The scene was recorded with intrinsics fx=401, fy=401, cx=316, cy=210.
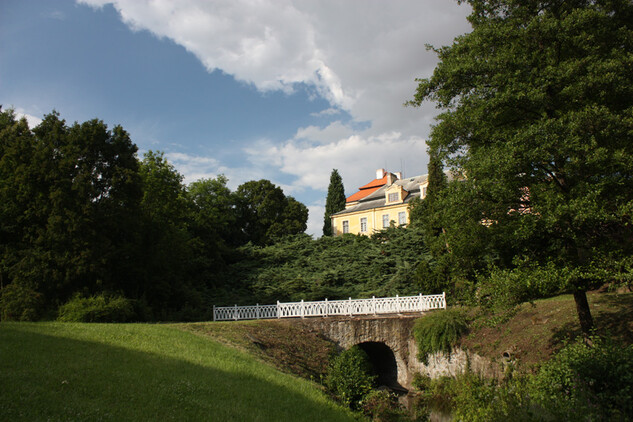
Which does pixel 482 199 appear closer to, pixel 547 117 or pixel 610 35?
pixel 547 117

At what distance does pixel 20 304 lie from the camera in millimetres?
15953

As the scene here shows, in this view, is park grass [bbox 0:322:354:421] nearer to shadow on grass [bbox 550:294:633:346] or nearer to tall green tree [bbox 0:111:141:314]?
tall green tree [bbox 0:111:141:314]

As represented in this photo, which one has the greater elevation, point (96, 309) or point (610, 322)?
point (96, 309)

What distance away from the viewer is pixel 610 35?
1045 cm

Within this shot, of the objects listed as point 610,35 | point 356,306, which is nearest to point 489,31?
point 610,35

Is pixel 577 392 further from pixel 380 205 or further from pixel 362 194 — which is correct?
pixel 362 194

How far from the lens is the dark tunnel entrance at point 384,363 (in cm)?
1922

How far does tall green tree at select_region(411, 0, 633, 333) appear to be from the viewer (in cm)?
922

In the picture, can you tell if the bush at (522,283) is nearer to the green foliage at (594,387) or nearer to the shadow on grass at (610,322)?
the green foliage at (594,387)

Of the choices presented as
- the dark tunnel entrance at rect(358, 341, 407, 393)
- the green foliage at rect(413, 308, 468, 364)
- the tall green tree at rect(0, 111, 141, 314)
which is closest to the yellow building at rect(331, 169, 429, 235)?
the dark tunnel entrance at rect(358, 341, 407, 393)

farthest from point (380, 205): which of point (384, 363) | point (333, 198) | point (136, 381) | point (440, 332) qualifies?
point (136, 381)

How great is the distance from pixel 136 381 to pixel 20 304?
1098 cm

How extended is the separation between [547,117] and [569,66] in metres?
1.29

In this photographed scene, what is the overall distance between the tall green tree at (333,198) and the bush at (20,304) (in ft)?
130
